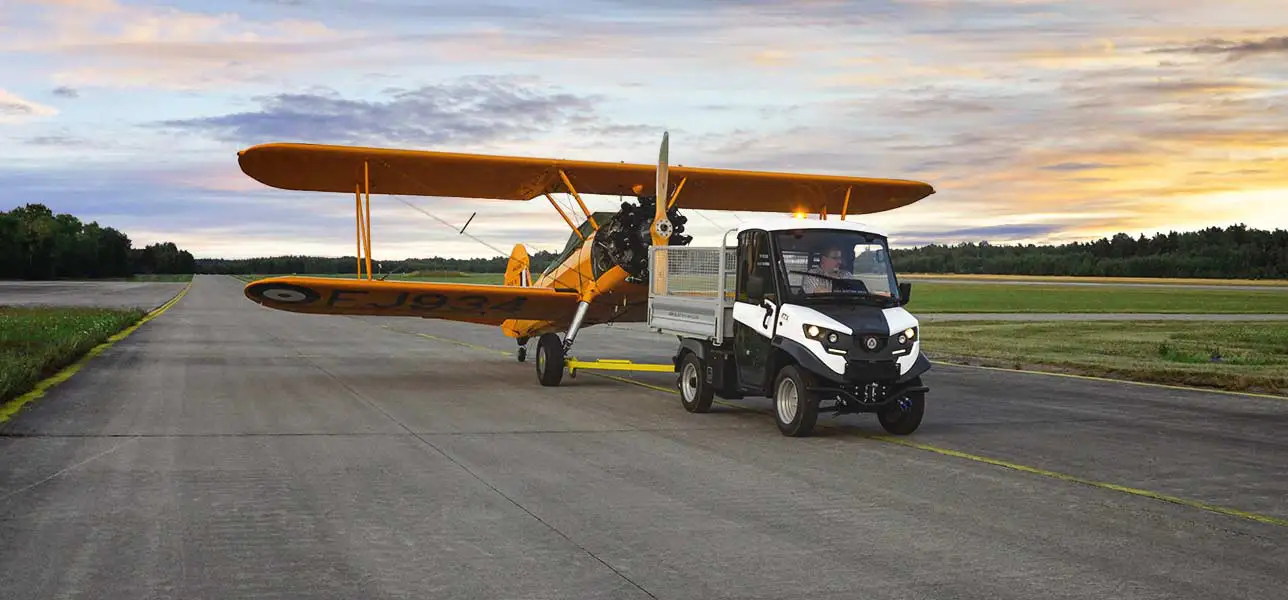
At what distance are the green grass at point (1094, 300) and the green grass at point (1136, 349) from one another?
11.3 m

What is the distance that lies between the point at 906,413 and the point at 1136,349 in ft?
49.1

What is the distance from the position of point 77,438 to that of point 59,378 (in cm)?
642

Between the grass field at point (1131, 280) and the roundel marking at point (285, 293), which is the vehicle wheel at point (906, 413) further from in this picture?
the grass field at point (1131, 280)

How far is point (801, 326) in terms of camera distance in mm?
10758

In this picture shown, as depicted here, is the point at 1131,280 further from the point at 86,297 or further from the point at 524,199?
the point at 524,199

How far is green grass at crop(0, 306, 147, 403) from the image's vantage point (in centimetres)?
1403

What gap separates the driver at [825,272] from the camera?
1127 centimetres

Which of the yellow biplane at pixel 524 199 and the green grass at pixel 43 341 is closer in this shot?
the green grass at pixel 43 341

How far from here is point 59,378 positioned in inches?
618

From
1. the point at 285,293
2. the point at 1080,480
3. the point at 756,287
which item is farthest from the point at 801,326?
the point at 285,293

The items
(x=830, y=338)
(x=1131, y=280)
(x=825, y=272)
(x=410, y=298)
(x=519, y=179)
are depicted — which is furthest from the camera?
(x=1131, y=280)

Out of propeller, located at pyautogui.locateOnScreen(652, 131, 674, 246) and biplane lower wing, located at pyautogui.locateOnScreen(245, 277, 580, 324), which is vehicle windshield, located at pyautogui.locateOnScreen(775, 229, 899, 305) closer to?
propeller, located at pyautogui.locateOnScreen(652, 131, 674, 246)

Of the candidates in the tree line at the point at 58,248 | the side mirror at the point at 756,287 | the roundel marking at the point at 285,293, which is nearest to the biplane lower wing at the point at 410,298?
the roundel marking at the point at 285,293

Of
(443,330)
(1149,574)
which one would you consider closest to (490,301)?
(1149,574)
